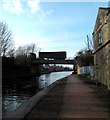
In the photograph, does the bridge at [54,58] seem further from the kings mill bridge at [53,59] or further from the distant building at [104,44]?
the distant building at [104,44]

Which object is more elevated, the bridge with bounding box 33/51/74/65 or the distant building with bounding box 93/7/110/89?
the bridge with bounding box 33/51/74/65

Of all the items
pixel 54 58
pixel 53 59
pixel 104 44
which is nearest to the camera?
pixel 104 44

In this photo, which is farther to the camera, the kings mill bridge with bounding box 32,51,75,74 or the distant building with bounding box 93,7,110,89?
the kings mill bridge with bounding box 32,51,75,74

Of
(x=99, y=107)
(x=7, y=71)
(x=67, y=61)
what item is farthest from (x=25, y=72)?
(x=99, y=107)

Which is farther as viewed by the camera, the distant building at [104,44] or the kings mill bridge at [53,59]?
the kings mill bridge at [53,59]

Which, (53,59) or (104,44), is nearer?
(104,44)

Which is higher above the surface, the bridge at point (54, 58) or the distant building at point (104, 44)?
the bridge at point (54, 58)

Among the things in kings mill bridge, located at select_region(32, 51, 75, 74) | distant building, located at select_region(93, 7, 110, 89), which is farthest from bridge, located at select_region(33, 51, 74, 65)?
distant building, located at select_region(93, 7, 110, 89)

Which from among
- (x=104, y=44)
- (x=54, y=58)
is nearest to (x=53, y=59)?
(x=54, y=58)

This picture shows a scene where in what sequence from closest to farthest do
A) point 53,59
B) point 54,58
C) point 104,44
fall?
point 104,44 < point 53,59 < point 54,58

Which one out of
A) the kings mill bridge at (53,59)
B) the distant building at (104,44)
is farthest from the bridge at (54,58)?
the distant building at (104,44)

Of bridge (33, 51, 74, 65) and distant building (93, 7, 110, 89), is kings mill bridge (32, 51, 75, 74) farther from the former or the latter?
distant building (93, 7, 110, 89)

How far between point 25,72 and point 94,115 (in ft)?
286

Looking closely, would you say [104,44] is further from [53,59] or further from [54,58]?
[54,58]
